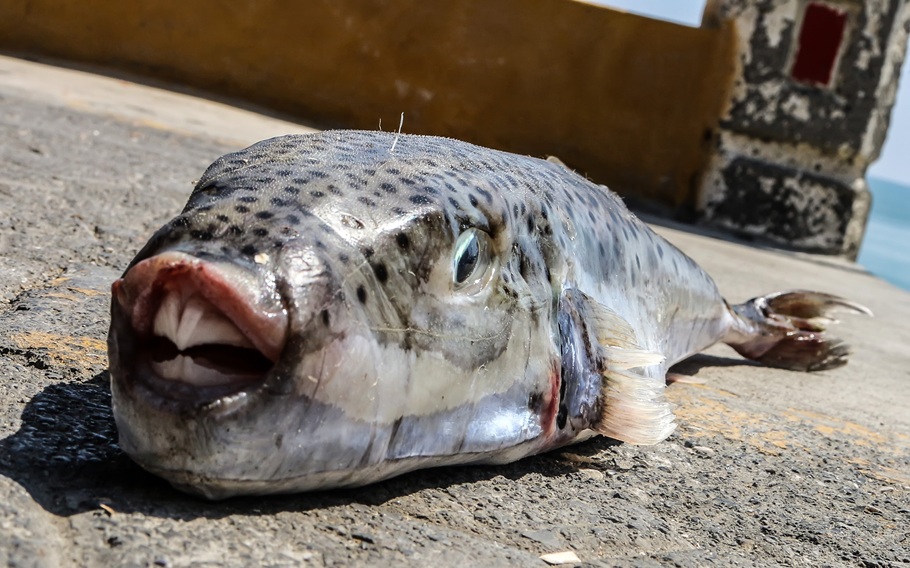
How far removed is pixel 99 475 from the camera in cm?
155

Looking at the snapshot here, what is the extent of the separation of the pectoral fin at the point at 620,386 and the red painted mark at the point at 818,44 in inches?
229

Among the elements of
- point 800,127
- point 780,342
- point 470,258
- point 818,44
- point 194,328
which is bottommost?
point 780,342

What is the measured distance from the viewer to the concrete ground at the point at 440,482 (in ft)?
4.70

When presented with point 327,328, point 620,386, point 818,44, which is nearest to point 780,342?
point 620,386

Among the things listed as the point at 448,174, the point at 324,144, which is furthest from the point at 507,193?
the point at 324,144

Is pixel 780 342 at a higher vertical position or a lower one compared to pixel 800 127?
lower

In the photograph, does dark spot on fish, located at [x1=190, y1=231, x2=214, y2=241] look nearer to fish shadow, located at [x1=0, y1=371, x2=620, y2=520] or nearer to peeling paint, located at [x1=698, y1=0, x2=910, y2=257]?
fish shadow, located at [x1=0, y1=371, x2=620, y2=520]

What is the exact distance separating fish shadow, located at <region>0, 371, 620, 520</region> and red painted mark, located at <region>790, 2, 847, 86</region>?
614cm

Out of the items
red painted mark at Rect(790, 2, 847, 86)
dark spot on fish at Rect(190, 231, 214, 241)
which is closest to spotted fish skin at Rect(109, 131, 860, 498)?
dark spot on fish at Rect(190, 231, 214, 241)

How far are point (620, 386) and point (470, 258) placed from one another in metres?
0.47

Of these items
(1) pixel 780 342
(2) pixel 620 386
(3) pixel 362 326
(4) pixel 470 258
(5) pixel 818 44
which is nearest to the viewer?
(3) pixel 362 326

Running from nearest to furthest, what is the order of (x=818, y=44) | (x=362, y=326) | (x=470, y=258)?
(x=362, y=326) < (x=470, y=258) < (x=818, y=44)

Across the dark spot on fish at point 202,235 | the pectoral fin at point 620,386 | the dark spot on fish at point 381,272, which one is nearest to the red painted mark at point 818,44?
the pectoral fin at point 620,386

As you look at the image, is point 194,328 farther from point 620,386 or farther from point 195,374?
point 620,386
